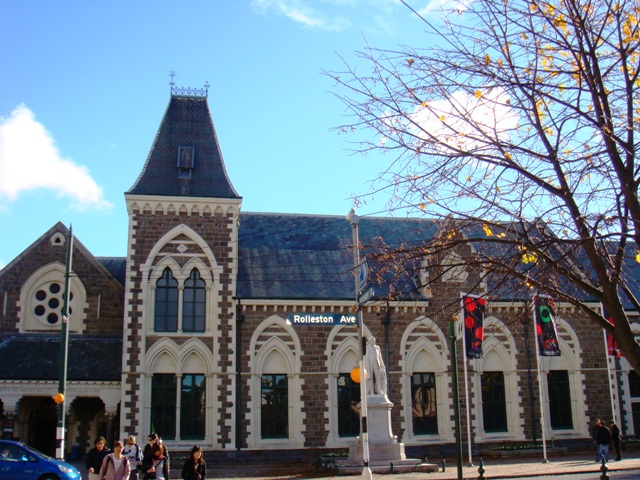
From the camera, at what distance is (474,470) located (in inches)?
941

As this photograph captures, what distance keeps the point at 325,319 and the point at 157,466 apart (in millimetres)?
6873

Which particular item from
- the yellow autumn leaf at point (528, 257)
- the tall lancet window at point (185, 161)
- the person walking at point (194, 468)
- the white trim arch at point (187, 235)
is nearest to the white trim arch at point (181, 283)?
the white trim arch at point (187, 235)

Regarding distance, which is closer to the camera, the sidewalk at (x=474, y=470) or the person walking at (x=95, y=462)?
the person walking at (x=95, y=462)

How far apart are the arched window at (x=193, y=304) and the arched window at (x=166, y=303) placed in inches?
14.0

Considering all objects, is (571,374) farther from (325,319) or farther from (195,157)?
(195,157)

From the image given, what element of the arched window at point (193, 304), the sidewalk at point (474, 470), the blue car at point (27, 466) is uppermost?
the arched window at point (193, 304)

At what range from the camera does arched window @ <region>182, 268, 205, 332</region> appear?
2981 centimetres

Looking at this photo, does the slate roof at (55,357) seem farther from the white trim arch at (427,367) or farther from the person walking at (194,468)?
the person walking at (194,468)

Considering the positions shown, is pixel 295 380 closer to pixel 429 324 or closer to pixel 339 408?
pixel 339 408

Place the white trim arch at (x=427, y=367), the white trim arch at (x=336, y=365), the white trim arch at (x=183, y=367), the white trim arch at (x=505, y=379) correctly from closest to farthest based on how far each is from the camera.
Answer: the white trim arch at (x=183, y=367) → the white trim arch at (x=336, y=365) → the white trim arch at (x=427, y=367) → the white trim arch at (x=505, y=379)

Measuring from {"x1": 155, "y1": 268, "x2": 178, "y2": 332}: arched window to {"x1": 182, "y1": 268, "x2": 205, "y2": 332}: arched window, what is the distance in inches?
14.0

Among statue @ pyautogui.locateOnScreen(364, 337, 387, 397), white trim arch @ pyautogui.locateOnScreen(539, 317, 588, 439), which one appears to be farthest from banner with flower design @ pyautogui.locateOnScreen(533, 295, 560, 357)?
statue @ pyautogui.locateOnScreen(364, 337, 387, 397)

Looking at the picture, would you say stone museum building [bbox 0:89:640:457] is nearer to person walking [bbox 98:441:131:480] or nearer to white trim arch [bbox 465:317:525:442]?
white trim arch [bbox 465:317:525:442]

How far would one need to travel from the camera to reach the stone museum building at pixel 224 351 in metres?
28.7
